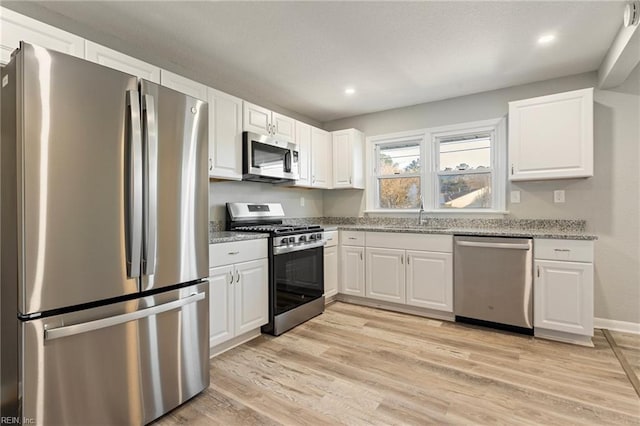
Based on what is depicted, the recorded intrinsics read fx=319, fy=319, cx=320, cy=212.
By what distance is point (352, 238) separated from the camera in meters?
3.83

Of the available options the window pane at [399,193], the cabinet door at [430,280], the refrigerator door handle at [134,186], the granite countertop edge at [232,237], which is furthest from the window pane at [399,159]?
the refrigerator door handle at [134,186]

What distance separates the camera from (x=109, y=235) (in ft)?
4.91

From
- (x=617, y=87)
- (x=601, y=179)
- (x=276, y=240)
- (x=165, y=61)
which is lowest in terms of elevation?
(x=276, y=240)

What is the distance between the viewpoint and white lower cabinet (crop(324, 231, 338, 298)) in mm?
3678

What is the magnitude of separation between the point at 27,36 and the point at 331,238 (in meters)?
2.94

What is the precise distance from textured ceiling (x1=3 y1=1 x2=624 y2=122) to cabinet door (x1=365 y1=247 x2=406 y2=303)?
182 centimetres

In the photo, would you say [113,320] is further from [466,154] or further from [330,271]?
[466,154]

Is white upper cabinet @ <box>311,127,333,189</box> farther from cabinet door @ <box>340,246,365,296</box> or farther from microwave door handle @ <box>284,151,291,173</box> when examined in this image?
cabinet door @ <box>340,246,365,296</box>

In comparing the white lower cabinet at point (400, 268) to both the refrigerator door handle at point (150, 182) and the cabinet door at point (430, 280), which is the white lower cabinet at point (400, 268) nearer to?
the cabinet door at point (430, 280)

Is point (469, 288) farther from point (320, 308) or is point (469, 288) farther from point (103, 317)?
point (103, 317)

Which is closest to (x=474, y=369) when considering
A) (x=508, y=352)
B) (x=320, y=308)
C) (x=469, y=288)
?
(x=508, y=352)

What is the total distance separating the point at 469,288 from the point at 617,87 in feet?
7.48

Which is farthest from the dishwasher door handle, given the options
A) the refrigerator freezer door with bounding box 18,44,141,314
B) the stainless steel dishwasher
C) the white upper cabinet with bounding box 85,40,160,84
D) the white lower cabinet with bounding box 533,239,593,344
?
the white upper cabinet with bounding box 85,40,160,84

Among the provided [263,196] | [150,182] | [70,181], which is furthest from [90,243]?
[263,196]
